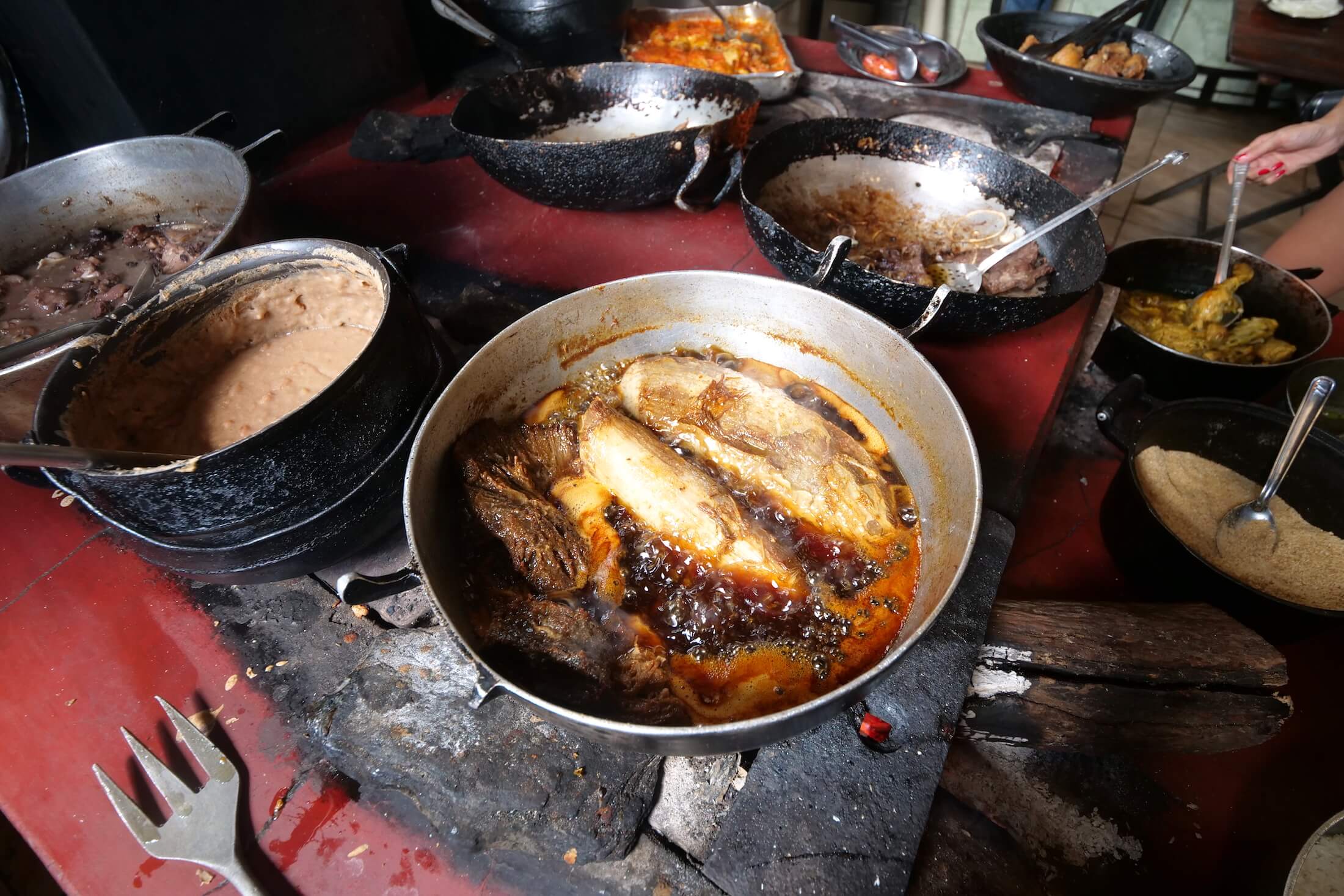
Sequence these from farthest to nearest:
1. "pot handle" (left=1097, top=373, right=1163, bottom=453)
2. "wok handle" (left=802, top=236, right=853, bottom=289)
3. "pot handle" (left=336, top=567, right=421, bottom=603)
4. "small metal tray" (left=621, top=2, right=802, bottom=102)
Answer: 1. "small metal tray" (left=621, top=2, right=802, bottom=102)
2. "pot handle" (left=1097, top=373, right=1163, bottom=453)
3. "wok handle" (left=802, top=236, right=853, bottom=289)
4. "pot handle" (left=336, top=567, right=421, bottom=603)

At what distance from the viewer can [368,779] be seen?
1455mm

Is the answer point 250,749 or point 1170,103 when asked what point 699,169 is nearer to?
point 250,749

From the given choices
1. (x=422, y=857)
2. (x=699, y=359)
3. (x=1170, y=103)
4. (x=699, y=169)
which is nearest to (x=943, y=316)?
(x=699, y=359)

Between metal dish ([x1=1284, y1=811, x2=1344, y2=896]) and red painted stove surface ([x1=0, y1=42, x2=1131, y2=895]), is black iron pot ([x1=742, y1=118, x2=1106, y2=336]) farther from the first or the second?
metal dish ([x1=1284, y1=811, x2=1344, y2=896])

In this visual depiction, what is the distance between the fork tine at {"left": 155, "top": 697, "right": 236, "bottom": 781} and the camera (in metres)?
1.42

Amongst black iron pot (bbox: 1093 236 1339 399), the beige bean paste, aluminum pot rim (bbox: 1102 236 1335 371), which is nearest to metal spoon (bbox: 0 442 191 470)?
the beige bean paste

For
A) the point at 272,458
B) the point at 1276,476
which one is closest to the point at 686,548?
the point at 272,458

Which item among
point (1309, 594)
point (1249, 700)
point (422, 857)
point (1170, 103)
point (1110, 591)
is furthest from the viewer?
point (1170, 103)

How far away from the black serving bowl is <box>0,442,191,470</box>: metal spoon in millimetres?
3911

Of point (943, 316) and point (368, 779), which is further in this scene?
point (943, 316)

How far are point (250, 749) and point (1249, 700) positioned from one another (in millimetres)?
2553

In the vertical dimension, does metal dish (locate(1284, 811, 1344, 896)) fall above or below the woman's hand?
below

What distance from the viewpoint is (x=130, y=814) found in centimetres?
Answer: 135

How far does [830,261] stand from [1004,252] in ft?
2.45
